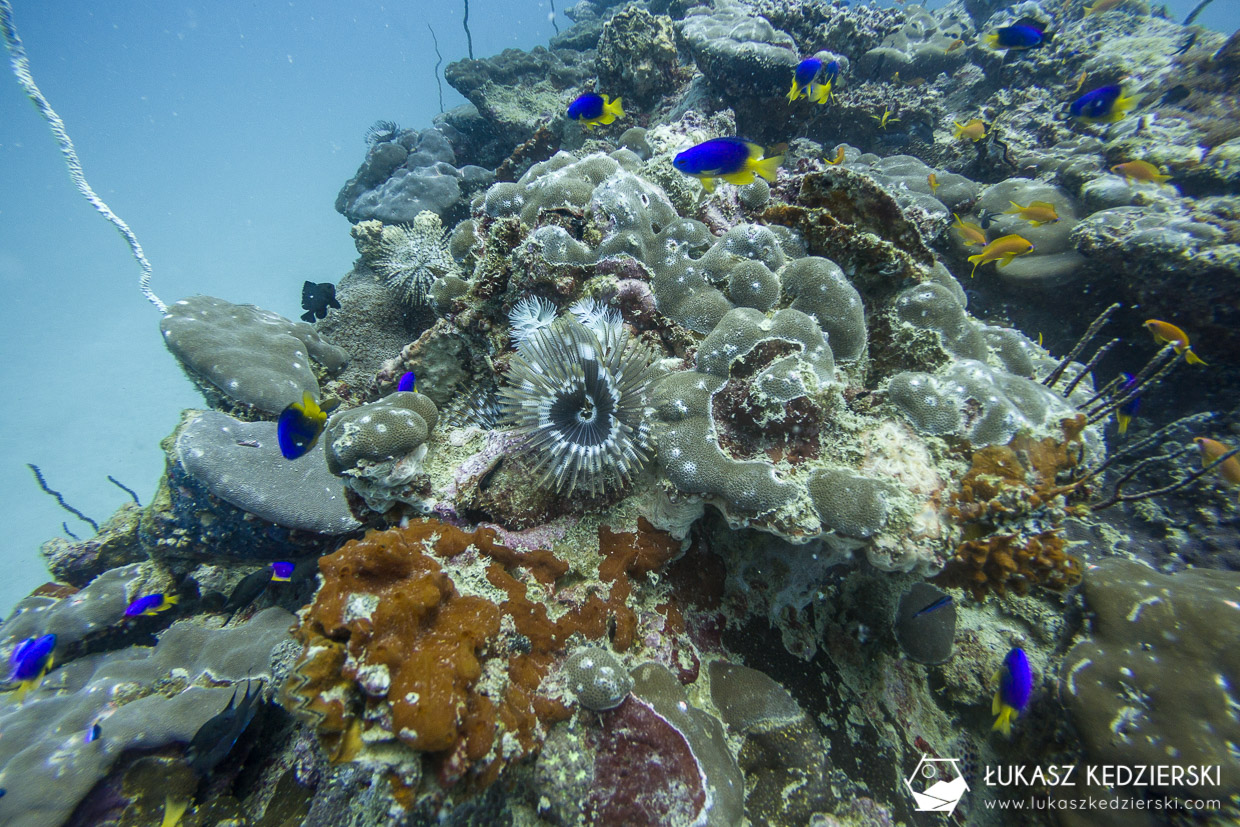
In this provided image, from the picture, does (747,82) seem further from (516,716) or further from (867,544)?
(516,716)

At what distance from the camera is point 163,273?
211ft

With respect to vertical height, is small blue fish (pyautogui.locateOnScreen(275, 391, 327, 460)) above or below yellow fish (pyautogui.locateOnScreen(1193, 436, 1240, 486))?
above

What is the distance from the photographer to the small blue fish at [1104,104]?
18.9 ft

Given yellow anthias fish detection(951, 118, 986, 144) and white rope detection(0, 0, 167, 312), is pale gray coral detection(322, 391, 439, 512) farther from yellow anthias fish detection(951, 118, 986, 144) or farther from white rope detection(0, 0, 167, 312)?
yellow anthias fish detection(951, 118, 986, 144)

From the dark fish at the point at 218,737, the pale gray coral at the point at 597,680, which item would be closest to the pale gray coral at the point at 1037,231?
the pale gray coral at the point at 597,680

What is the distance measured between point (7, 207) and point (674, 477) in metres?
129

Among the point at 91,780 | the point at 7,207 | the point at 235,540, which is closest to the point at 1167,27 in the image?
the point at 235,540

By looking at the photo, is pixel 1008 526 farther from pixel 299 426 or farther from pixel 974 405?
pixel 299 426

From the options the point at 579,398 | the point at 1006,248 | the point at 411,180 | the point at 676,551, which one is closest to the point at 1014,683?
the point at 676,551

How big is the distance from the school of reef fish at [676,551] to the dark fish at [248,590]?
4cm

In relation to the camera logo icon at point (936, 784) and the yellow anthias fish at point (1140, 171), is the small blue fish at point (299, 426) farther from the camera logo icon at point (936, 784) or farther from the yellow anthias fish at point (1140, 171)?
the yellow anthias fish at point (1140, 171)

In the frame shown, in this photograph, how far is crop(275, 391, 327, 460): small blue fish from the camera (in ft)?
10.5

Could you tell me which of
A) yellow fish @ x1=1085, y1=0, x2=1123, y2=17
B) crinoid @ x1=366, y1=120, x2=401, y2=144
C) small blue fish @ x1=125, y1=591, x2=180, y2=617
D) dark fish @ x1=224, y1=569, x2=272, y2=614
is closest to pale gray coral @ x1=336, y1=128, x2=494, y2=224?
crinoid @ x1=366, y1=120, x2=401, y2=144

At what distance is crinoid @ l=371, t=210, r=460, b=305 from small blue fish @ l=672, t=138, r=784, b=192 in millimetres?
3757
